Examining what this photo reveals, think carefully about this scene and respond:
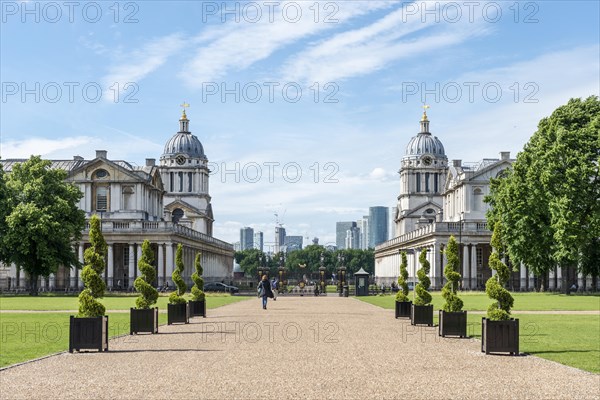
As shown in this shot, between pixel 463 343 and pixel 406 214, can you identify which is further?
pixel 406 214

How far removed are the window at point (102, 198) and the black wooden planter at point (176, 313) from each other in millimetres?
67379

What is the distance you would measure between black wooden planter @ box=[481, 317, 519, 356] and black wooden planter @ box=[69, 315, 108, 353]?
31.0 feet

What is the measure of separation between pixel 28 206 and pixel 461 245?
4788 centimetres

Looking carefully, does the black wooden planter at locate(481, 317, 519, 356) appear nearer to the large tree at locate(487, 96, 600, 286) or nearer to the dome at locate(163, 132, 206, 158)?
the large tree at locate(487, 96, 600, 286)

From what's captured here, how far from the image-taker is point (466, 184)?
102 m

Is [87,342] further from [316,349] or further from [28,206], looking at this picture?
[28,206]

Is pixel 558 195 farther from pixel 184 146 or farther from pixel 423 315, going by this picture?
pixel 184 146

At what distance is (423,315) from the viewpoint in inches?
1195

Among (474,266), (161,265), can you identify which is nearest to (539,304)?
(474,266)

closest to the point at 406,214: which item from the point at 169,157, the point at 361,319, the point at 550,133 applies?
the point at 169,157

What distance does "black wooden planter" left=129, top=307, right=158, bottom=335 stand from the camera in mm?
26234

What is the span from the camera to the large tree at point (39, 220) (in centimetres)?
6322

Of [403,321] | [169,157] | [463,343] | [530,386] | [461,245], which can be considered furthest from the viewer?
[169,157]

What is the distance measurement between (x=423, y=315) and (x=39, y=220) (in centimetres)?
4063
